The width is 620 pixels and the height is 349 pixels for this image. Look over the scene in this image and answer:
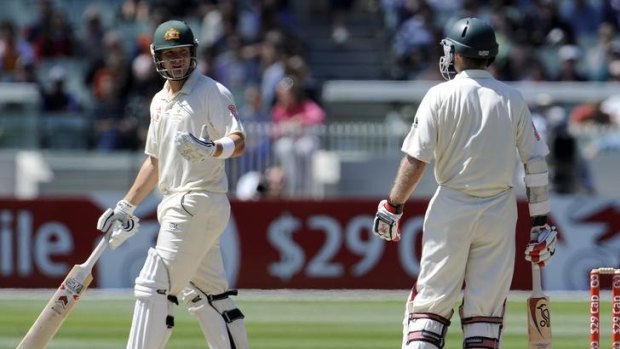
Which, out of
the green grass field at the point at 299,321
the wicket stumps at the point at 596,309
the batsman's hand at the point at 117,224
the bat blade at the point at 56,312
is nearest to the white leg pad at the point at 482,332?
the wicket stumps at the point at 596,309

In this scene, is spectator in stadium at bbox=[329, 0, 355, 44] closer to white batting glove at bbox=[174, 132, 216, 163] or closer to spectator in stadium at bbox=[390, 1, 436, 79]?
spectator in stadium at bbox=[390, 1, 436, 79]

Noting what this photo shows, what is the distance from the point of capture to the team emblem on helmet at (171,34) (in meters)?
7.97

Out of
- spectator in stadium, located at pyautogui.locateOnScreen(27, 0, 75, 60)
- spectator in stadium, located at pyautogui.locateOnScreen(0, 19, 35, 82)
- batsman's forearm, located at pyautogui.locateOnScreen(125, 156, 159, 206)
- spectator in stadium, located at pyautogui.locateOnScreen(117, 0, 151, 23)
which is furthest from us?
spectator in stadium, located at pyautogui.locateOnScreen(117, 0, 151, 23)

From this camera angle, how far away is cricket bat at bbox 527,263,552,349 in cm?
735

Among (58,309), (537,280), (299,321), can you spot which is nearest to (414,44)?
(299,321)

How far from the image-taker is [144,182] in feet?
27.1

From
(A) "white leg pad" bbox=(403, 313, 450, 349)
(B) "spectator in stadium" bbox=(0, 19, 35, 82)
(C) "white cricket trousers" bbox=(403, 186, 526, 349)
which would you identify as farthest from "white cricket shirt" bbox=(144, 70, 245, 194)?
(B) "spectator in stadium" bbox=(0, 19, 35, 82)

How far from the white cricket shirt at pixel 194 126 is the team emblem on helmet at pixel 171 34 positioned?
258 millimetres

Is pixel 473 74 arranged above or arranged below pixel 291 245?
above

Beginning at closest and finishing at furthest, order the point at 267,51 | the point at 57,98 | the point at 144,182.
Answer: the point at 144,182 → the point at 57,98 → the point at 267,51

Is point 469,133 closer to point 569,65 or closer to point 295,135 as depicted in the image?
point 295,135

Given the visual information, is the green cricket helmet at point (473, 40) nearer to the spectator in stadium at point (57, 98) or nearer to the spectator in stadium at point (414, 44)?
the spectator in stadium at point (57, 98)

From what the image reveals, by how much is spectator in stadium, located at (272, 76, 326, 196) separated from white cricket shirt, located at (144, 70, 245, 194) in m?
8.48

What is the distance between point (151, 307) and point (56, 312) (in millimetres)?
565
